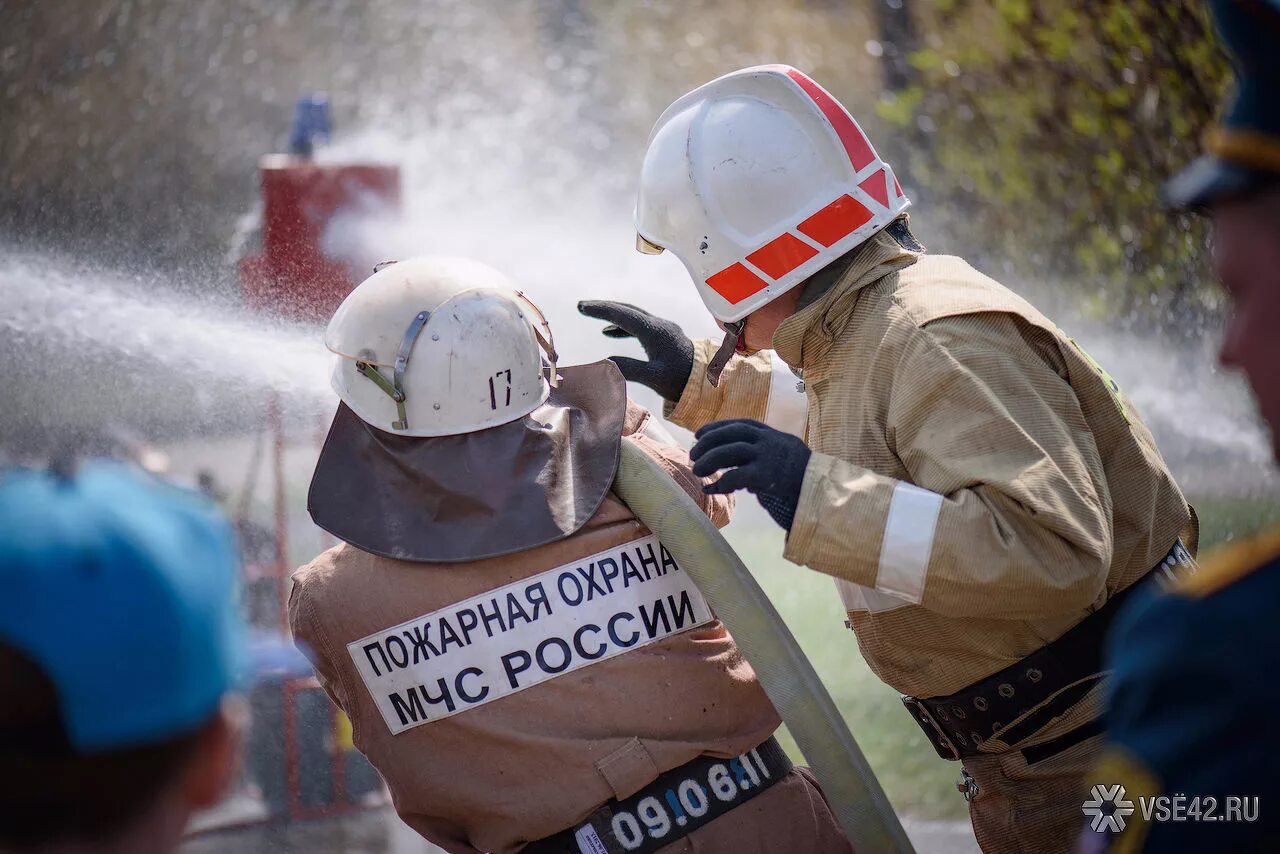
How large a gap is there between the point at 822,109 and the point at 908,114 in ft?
28.2

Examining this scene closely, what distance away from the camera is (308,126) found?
5.09 metres

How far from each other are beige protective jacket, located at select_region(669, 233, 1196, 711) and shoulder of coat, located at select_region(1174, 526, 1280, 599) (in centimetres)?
96

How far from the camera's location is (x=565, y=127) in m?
11.6

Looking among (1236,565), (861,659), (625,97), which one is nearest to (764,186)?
(1236,565)

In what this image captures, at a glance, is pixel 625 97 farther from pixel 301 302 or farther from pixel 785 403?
pixel 785 403

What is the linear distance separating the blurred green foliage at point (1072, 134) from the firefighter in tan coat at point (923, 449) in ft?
19.4

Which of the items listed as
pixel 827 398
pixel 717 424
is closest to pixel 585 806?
pixel 717 424

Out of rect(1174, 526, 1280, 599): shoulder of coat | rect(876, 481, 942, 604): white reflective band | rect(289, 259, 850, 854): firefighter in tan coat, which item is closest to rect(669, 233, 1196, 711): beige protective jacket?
rect(876, 481, 942, 604): white reflective band

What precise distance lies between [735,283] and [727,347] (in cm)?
23

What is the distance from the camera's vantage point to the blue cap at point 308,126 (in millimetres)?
5055

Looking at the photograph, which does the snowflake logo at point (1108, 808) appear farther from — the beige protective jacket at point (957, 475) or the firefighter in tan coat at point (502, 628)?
the firefighter in tan coat at point (502, 628)

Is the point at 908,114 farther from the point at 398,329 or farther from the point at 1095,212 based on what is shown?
the point at 398,329

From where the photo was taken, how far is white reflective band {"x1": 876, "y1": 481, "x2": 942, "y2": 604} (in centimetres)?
244

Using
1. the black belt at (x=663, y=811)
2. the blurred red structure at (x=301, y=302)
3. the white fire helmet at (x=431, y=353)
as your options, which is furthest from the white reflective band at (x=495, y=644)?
the blurred red structure at (x=301, y=302)
